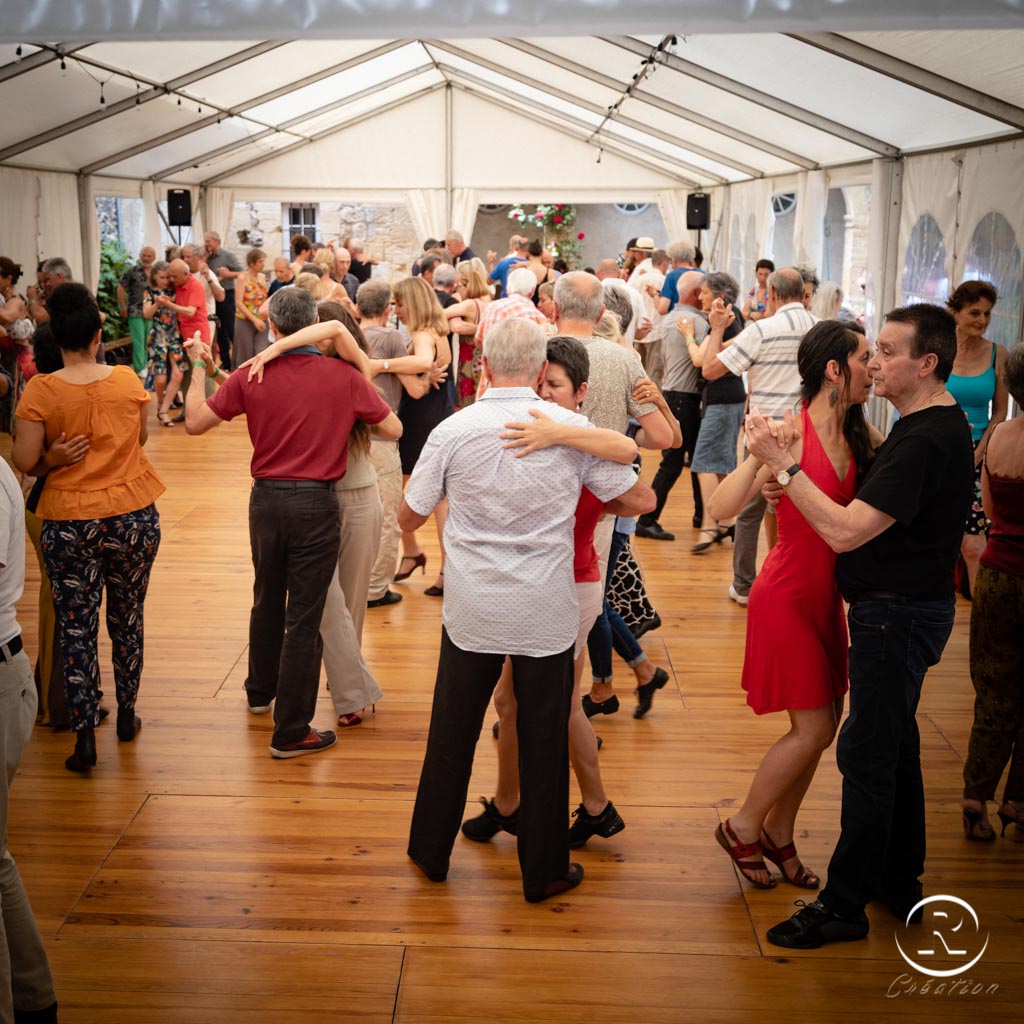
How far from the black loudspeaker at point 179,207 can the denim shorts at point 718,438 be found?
9.45 meters

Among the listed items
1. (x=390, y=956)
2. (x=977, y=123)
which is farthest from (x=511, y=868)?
(x=977, y=123)

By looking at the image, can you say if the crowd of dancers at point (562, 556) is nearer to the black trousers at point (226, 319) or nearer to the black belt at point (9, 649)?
the black belt at point (9, 649)

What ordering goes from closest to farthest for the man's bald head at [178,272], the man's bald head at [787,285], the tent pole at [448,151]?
the man's bald head at [787,285] → the man's bald head at [178,272] → the tent pole at [448,151]

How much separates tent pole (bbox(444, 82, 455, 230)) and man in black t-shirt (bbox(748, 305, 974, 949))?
1386 cm

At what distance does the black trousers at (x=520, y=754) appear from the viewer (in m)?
2.77

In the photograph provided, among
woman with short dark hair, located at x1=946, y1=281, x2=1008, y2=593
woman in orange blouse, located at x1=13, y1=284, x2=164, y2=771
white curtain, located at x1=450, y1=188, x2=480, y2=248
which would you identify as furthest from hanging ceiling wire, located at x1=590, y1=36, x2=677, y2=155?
woman in orange blouse, located at x1=13, y1=284, x2=164, y2=771

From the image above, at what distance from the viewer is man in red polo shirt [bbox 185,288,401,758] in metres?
3.64

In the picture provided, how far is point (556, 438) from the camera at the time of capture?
102 inches

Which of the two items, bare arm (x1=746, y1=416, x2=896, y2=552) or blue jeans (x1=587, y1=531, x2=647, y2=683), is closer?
bare arm (x1=746, y1=416, x2=896, y2=552)

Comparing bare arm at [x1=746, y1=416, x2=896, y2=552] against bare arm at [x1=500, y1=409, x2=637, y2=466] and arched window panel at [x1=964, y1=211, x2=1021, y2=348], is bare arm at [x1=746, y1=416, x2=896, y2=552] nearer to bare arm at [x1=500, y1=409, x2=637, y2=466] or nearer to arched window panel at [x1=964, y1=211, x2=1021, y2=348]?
bare arm at [x1=500, y1=409, x2=637, y2=466]

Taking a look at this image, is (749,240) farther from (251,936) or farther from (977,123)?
(251,936)

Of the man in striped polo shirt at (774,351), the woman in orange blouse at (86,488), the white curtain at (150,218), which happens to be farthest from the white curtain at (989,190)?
the white curtain at (150,218)

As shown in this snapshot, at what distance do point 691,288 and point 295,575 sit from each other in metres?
3.88

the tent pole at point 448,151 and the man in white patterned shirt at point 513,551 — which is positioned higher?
the tent pole at point 448,151
